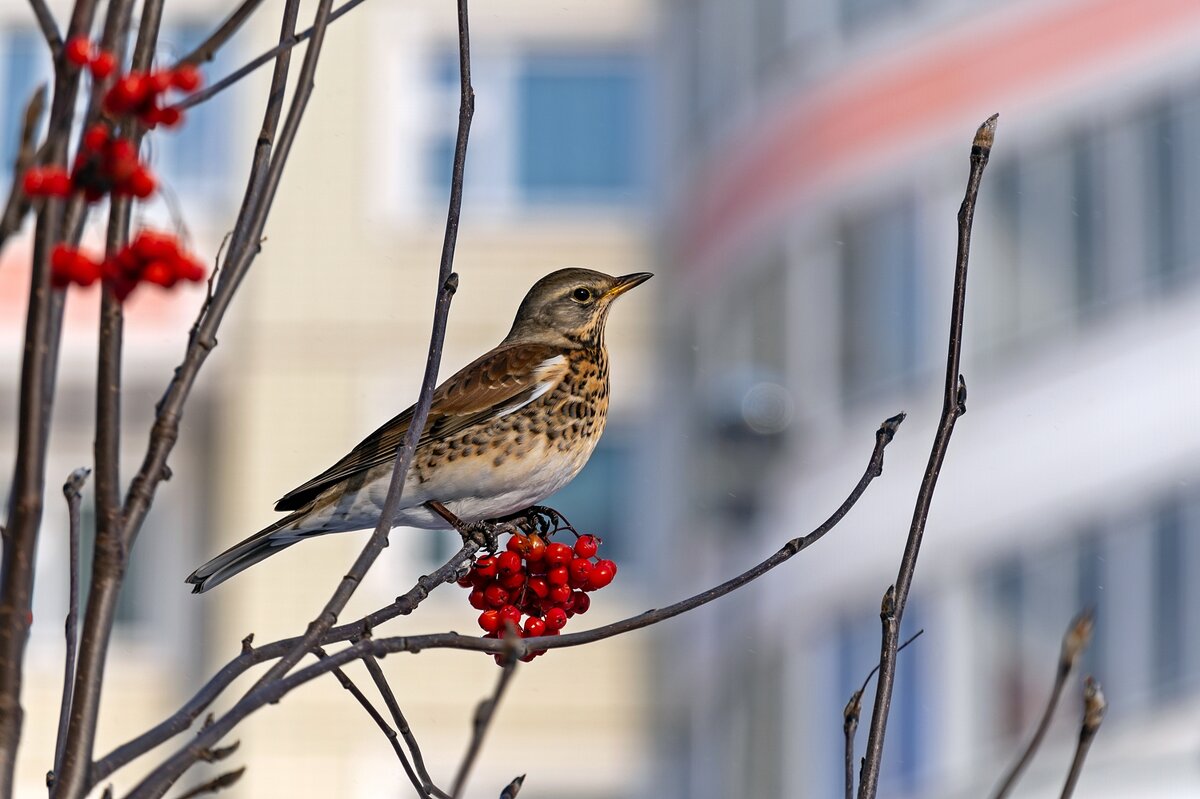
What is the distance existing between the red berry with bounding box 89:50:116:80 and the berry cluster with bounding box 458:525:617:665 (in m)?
1.00

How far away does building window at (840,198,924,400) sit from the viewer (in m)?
11.4

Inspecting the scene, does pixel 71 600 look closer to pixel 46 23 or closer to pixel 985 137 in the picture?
pixel 46 23

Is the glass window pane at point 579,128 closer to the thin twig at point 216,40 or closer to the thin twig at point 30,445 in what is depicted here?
the thin twig at point 216,40

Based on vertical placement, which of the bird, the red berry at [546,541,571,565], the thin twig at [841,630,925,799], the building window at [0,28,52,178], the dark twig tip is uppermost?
the building window at [0,28,52,178]

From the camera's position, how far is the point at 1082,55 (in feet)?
35.7

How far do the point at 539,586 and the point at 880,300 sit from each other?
368 inches

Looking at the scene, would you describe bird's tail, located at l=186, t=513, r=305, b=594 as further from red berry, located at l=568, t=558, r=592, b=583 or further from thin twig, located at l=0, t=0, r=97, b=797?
thin twig, located at l=0, t=0, r=97, b=797

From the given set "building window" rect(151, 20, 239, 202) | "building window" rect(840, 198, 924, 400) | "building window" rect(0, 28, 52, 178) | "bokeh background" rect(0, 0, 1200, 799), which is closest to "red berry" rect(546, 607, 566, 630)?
"bokeh background" rect(0, 0, 1200, 799)

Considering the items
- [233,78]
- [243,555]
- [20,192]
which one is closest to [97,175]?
[20,192]

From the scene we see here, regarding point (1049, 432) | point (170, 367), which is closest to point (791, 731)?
point (1049, 432)

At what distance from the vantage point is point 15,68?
619 inches

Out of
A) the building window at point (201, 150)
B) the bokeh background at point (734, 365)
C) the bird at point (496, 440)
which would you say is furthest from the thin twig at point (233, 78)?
the building window at point (201, 150)

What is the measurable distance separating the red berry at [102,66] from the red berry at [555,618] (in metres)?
1.05

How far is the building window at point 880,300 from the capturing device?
447 inches
